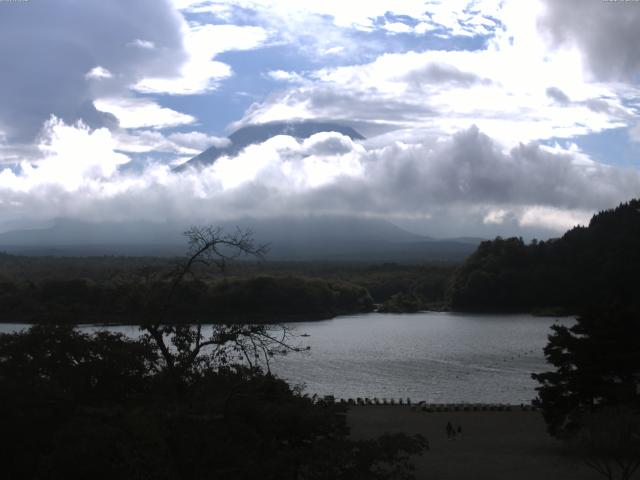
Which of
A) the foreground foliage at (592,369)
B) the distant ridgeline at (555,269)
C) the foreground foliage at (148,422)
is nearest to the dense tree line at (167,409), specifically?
the foreground foliage at (148,422)

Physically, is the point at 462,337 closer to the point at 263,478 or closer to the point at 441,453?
the point at 441,453

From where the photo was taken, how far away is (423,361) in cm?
3288

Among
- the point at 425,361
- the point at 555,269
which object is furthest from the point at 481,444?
the point at 555,269

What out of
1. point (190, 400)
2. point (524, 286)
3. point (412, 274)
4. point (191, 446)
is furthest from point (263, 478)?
point (412, 274)

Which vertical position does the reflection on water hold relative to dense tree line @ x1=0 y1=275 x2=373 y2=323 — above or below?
below

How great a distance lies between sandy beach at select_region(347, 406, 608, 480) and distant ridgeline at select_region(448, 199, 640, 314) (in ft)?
123

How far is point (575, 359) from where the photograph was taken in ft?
51.2

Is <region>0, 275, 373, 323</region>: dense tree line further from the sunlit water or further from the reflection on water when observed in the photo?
the reflection on water

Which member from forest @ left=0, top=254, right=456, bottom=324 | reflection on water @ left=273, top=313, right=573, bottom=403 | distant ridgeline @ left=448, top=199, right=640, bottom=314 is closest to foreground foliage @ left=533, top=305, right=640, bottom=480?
forest @ left=0, top=254, right=456, bottom=324

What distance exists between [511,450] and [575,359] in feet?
8.34

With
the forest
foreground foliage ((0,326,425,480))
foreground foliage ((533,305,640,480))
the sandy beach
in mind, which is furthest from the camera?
foreground foliage ((533,305,640,480))

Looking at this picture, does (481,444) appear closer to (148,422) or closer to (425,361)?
(148,422)

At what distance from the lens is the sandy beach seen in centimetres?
1401

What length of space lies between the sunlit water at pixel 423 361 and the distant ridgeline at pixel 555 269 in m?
6.59
